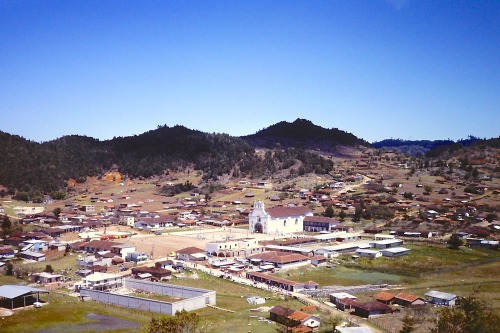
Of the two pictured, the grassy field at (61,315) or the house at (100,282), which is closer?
the grassy field at (61,315)

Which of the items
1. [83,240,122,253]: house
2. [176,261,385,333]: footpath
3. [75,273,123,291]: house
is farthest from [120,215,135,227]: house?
[75,273,123,291]: house

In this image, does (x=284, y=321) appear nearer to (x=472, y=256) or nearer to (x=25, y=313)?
(x=25, y=313)

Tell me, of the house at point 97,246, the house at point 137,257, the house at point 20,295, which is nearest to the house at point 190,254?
the house at point 137,257

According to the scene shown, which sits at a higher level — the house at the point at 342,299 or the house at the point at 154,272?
the house at the point at 154,272

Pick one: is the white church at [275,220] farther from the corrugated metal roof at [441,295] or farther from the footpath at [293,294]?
the corrugated metal roof at [441,295]

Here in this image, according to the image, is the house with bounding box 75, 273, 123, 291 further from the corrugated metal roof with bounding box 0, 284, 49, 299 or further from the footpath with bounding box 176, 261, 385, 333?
the footpath with bounding box 176, 261, 385, 333

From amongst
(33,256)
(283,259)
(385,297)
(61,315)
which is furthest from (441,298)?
(33,256)
